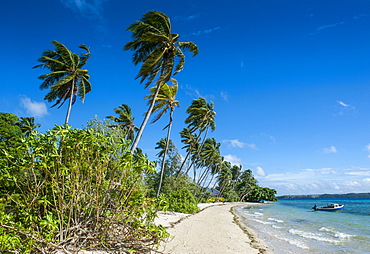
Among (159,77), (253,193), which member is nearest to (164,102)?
(159,77)

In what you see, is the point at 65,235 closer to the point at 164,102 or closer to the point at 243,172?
the point at 164,102

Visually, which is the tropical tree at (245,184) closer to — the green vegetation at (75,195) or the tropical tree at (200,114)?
the tropical tree at (200,114)

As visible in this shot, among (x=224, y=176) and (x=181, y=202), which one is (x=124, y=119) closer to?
(x=181, y=202)

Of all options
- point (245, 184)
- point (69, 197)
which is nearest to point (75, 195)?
point (69, 197)

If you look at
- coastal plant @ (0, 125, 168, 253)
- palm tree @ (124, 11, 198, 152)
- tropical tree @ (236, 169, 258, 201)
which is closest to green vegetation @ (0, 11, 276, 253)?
coastal plant @ (0, 125, 168, 253)

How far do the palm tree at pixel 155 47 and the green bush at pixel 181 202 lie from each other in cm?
931

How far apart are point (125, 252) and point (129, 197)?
3.96 feet

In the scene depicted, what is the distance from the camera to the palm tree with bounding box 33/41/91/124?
1658 cm

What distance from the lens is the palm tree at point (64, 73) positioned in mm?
16578

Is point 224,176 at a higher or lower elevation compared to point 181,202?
higher

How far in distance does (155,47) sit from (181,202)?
40.4 ft

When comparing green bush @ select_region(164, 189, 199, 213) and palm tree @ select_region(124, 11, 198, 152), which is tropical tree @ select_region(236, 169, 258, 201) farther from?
palm tree @ select_region(124, 11, 198, 152)

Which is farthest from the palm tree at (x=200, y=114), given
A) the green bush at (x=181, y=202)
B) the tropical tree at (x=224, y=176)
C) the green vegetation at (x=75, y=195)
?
the tropical tree at (x=224, y=176)

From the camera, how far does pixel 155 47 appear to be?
13133 millimetres
